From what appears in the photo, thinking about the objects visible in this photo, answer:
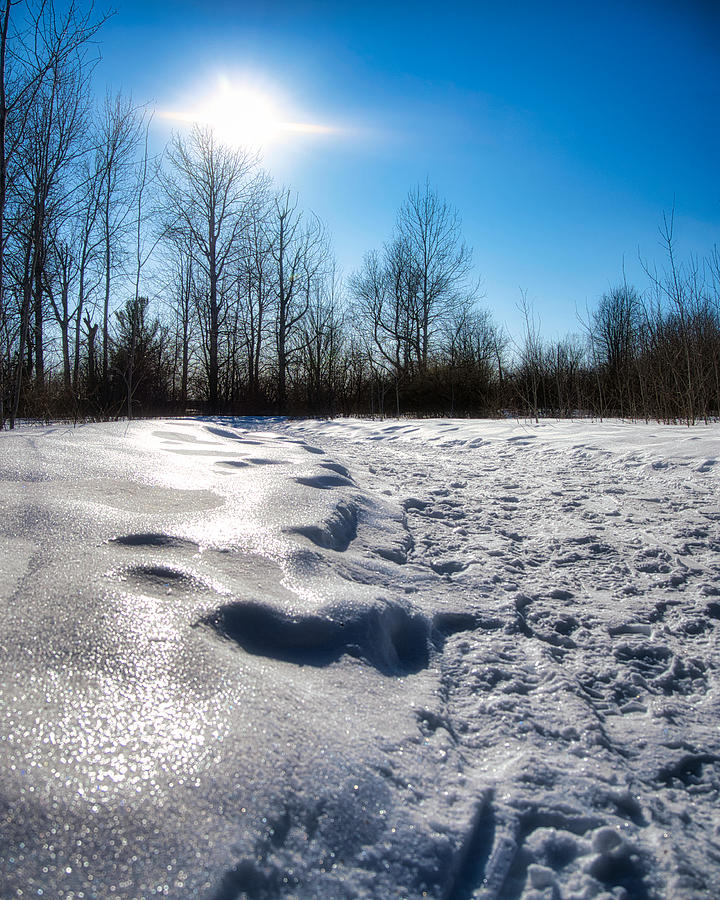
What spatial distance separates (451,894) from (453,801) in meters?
0.11

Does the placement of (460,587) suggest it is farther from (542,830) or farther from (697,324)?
(697,324)

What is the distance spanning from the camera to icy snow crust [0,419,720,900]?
20.9 inches

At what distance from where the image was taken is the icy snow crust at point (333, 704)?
0.53 meters

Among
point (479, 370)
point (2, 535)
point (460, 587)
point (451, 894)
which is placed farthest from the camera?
point (479, 370)

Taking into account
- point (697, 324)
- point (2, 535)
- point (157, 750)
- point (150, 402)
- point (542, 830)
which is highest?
point (697, 324)

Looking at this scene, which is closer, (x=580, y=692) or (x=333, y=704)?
(x=333, y=704)

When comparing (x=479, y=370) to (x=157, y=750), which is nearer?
(x=157, y=750)

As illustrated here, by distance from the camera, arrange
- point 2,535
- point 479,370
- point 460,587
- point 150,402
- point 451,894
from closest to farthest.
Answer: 1. point 451,894
2. point 2,535
3. point 460,587
4. point 150,402
5. point 479,370

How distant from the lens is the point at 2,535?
1.14 metres

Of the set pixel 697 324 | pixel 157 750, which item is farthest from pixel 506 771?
pixel 697 324

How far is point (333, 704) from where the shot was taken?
77cm

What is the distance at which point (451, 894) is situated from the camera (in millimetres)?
536

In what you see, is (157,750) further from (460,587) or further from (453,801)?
(460,587)

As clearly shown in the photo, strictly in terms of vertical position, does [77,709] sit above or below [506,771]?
above
